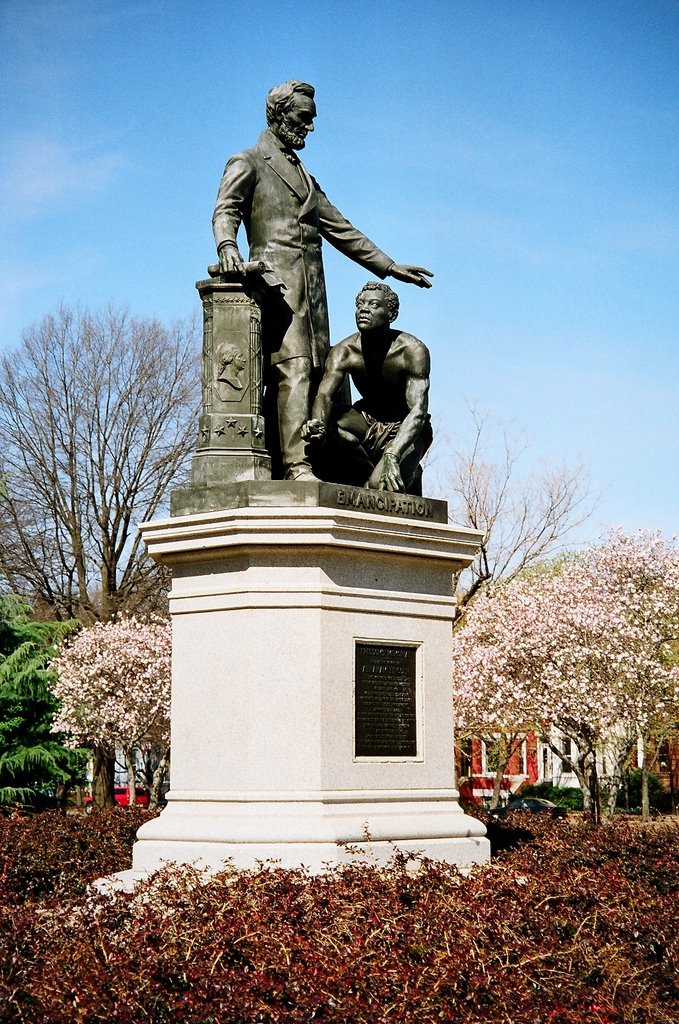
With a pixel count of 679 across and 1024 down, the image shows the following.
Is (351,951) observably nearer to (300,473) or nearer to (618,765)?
(300,473)

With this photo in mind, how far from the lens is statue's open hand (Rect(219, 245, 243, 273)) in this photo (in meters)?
9.50

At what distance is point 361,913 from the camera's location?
6.77 m

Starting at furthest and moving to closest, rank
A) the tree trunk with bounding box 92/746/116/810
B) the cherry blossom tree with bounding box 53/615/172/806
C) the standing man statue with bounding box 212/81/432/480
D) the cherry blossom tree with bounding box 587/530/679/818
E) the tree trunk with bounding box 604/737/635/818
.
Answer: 1. the tree trunk with bounding box 92/746/116/810
2. the cherry blossom tree with bounding box 53/615/172/806
3. the tree trunk with bounding box 604/737/635/818
4. the cherry blossom tree with bounding box 587/530/679/818
5. the standing man statue with bounding box 212/81/432/480

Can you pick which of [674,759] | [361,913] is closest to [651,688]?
[674,759]

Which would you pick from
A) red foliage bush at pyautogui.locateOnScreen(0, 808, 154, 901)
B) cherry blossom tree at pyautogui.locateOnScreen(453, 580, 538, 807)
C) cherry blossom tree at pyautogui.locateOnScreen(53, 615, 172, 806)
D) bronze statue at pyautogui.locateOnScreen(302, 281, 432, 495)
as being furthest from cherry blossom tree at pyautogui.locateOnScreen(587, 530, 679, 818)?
bronze statue at pyautogui.locateOnScreen(302, 281, 432, 495)

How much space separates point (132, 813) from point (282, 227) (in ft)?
20.6

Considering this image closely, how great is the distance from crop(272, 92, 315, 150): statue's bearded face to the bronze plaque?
4.12 metres

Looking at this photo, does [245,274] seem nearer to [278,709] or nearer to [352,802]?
[278,709]

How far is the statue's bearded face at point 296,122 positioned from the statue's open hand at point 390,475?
2672 millimetres

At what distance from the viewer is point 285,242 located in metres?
10.3

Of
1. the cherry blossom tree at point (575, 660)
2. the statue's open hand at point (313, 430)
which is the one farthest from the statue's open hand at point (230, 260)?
the cherry blossom tree at point (575, 660)

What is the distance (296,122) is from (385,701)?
182 inches

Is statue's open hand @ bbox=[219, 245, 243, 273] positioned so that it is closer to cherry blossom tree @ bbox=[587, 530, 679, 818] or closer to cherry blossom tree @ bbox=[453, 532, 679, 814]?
cherry blossom tree @ bbox=[453, 532, 679, 814]

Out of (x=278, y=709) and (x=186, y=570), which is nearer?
(x=278, y=709)
